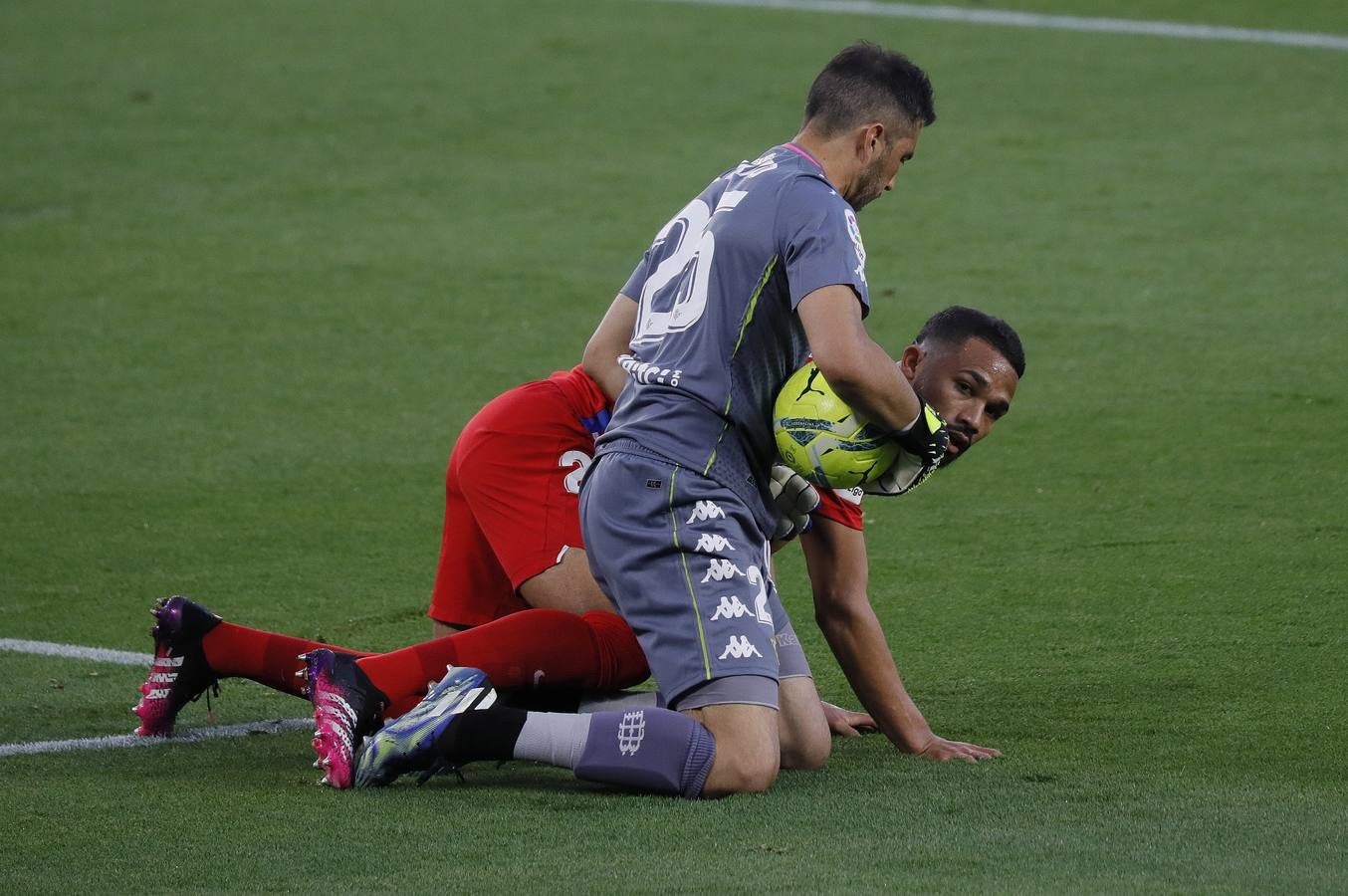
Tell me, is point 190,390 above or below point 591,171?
below

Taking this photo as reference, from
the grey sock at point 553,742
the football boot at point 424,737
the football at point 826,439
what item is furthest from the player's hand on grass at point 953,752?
the football boot at point 424,737

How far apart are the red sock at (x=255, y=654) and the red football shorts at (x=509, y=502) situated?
0.45m

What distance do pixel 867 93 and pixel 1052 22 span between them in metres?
12.0

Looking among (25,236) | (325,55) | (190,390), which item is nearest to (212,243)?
(25,236)

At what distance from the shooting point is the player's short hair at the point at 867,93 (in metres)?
4.36

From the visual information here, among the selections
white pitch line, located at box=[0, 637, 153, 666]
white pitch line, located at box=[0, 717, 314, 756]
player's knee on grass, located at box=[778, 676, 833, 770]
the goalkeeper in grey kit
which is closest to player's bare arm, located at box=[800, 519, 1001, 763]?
player's knee on grass, located at box=[778, 676, 833, 770]

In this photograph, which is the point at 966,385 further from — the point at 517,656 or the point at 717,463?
the point at 517,656

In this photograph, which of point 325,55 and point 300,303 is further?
point 325,55

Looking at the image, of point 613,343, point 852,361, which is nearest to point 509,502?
point 613,343

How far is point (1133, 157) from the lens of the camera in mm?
12328

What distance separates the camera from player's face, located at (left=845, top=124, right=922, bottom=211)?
4.39 meters

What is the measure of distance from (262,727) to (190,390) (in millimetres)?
4446

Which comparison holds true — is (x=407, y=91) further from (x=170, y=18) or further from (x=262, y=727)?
(x=262, y=727)

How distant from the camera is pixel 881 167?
4.41 metres
